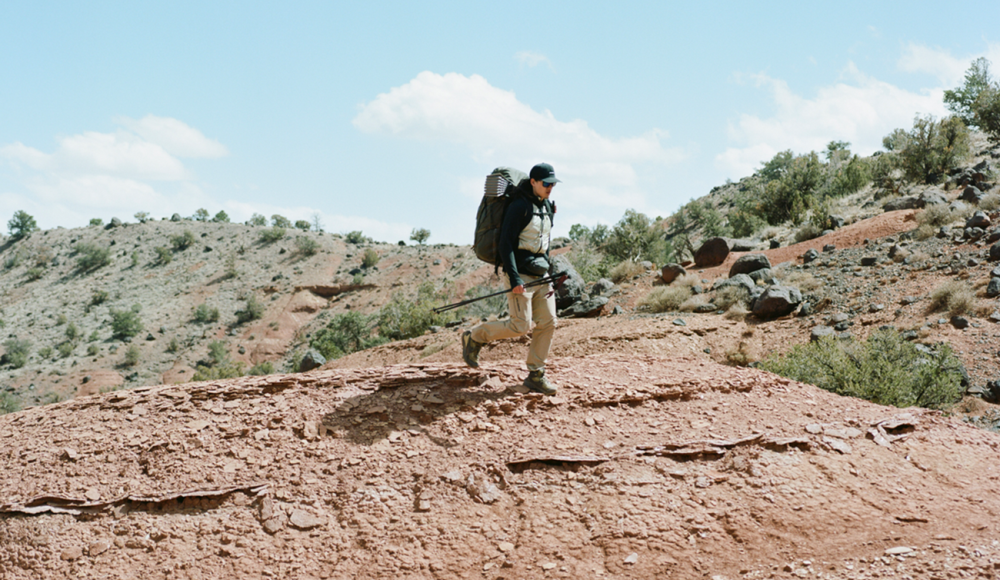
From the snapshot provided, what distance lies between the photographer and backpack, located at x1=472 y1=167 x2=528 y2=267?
530 cm

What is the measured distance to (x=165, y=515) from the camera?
427cm

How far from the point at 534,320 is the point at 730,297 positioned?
985 cm

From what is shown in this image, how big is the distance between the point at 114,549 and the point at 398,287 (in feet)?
106

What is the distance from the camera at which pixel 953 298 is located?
36.9 ft

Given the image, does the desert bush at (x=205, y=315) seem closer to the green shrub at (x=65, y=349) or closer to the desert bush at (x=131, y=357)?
the desert bush at (x=131, y=357)

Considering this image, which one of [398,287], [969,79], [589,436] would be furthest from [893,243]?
[398,287]

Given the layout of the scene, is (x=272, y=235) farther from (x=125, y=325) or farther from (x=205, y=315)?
(x=125, y=325)

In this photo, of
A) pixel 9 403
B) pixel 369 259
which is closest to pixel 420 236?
pixel 369 259

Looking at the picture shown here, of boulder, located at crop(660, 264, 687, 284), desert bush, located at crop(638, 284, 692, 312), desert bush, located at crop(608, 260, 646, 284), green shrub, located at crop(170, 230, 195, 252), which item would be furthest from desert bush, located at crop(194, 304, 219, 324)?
desert bush, located at crop(638, 284, 692, 312)

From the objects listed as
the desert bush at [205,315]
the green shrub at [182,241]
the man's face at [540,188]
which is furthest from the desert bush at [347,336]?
the green shrub at [182,241]

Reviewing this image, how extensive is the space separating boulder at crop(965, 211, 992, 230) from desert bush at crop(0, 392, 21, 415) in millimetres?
31957

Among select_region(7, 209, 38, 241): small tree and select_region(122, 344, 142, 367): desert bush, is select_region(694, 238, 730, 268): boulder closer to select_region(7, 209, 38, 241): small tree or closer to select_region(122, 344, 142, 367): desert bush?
select_region(122, 344, 142, 367): desert bush

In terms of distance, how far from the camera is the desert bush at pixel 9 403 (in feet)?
85.0

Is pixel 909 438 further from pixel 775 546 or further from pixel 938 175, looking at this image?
pixel 938 175
